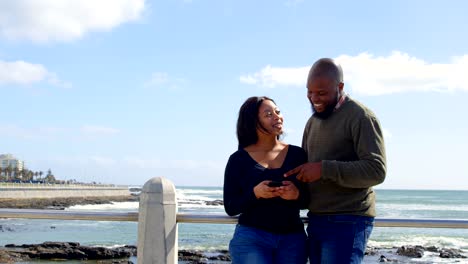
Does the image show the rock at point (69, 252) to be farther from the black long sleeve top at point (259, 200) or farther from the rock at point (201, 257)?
the black long sleeve top at point (259, 200)

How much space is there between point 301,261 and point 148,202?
45.8 inches

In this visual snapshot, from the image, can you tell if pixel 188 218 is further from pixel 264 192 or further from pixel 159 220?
pixel 264 192

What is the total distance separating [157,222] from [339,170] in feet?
4.74

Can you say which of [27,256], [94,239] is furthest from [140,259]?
[94,239]

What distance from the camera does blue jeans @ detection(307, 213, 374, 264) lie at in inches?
116

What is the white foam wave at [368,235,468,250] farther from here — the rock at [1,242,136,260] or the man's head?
the man's head

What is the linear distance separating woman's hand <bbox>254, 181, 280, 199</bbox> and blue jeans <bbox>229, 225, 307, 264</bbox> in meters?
0.22

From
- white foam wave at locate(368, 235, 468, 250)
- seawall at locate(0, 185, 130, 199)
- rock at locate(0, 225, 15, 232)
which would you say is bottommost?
rock at locate(0, 225, 15, 232)

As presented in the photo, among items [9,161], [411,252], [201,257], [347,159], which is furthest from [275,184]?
[9,161]

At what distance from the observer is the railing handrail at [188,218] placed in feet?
11.7

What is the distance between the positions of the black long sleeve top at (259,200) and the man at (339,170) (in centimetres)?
10

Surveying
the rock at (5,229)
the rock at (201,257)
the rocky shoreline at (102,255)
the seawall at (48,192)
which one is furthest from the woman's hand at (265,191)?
the seawall at (48,192)

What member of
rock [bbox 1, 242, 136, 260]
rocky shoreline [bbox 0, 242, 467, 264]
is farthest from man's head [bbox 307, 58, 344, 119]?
rock [bbox 1, 242, 136, 260]

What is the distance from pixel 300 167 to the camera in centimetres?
298
